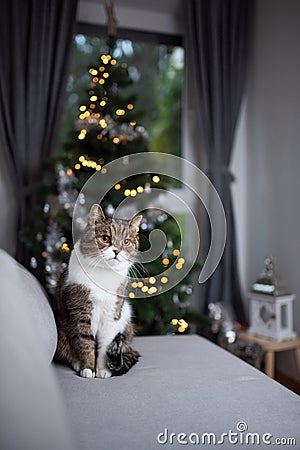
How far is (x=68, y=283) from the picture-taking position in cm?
176

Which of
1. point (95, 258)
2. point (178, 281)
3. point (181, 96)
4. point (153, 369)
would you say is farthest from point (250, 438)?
point (181, 96)

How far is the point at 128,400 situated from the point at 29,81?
2031mm

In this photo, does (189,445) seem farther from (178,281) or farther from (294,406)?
(178,281)

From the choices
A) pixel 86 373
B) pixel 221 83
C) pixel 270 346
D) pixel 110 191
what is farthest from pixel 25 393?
pixel 221 83

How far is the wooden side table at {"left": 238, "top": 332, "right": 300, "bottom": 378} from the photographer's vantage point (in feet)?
8.83

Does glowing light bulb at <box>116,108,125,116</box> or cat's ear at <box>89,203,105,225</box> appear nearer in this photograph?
cat's ear at <box>89,203,105,225</box>

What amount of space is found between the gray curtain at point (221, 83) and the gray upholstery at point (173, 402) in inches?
56.5

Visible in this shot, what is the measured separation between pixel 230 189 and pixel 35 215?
1.27 meters

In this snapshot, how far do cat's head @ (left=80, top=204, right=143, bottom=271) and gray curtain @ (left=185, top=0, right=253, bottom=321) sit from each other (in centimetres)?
162

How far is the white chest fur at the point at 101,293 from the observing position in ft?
5.52

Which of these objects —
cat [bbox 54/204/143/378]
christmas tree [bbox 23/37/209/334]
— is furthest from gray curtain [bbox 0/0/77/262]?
cat [bbox 54/204/143/378]

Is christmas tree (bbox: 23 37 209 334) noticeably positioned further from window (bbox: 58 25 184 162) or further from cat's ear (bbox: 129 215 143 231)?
cat's ear (bbox: 129 215 143 231)

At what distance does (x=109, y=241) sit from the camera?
1655 mm

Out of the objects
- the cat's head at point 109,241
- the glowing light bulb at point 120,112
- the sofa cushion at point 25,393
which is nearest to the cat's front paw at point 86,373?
the cat's head at point 109,241
